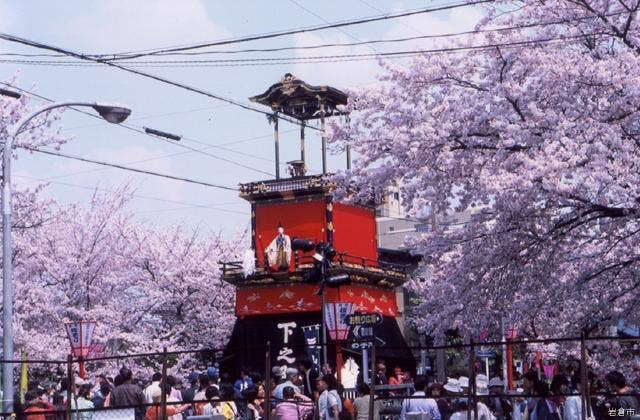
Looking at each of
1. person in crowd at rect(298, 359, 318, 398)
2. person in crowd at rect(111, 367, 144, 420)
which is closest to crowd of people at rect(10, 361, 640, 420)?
person in crowd at rect(111, 367, 144, 420)

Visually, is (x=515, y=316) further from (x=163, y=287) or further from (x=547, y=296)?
(x=163, y=287)

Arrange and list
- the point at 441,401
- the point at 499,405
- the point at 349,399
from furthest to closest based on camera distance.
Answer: the point at 349,399, the point at 499,405, the point at 441,401

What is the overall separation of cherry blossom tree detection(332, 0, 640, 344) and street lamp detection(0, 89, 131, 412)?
526 centimetres

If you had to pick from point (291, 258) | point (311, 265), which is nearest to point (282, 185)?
point (291, 258)

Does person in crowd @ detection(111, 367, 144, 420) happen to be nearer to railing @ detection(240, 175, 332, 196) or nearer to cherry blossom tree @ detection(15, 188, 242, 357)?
cherry blossom tree @ detection(15, 188, 242, 357)

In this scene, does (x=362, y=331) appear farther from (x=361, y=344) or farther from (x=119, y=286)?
(x=119, y=286)

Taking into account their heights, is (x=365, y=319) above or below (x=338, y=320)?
below

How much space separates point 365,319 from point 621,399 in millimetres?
8716

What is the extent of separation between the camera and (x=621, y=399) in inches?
582

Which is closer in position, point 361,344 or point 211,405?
point 211,405

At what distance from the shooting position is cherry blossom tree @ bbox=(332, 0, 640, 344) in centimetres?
1878

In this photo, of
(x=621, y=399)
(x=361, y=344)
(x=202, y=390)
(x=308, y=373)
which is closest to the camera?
(x=621, y=399)

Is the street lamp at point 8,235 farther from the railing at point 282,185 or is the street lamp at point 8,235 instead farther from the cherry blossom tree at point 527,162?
the railing at point 282,185

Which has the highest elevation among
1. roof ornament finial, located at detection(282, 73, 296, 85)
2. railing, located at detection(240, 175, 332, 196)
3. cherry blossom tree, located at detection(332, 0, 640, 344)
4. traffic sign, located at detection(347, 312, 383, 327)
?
roof ornament finial, located at detection(282, 73, 296, 85)
